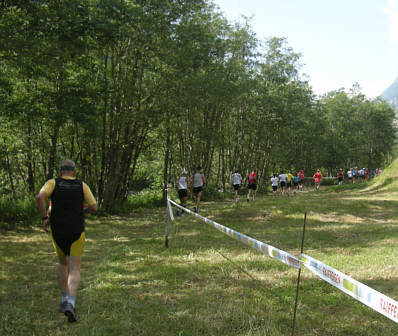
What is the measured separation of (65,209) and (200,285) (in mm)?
2318

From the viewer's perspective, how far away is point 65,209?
14.8ft

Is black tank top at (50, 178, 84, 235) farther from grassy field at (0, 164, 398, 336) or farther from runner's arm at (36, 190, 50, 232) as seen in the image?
grassy field at (0, 164, 398, 336)

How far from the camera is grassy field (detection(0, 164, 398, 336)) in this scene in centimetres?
399

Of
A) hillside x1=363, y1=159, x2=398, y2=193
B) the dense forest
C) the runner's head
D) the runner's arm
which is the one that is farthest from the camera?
hillside x1=363, y1=159, x2=398, y2=193

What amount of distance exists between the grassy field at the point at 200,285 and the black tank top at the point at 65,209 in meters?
1.08

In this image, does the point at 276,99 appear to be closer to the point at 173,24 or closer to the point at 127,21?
the point at 173,24

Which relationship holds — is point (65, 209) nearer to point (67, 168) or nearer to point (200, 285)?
point (67, 168)

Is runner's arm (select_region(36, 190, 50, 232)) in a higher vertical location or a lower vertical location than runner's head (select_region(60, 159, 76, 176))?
lower

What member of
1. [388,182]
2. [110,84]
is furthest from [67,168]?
[388,182]

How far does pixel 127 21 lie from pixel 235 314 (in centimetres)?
1209

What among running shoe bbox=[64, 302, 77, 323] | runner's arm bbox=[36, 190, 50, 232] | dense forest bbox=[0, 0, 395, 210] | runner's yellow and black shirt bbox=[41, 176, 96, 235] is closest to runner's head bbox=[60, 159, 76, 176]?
runner's yellow and black shirt bbox=[41, 176, 96, 235]

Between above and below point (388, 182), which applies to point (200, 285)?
below

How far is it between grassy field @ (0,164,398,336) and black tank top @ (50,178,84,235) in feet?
3.54

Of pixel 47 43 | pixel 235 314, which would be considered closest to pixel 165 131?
pixel 47 43
